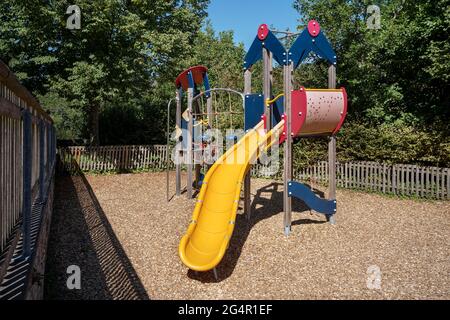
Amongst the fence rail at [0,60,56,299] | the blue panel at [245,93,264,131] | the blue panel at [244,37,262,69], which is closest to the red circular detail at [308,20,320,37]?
the blue panel at [244,37,262,69]

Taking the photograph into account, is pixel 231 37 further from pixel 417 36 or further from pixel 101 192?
pixel 101 192

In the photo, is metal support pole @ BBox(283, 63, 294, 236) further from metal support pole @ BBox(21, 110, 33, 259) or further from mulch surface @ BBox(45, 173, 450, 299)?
metal support pole @ BBox(21, 110, 33, 259)

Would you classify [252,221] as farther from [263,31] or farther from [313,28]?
[313,28]

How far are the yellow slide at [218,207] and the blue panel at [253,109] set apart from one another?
0.72 metres

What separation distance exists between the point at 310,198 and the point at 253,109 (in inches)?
92.5

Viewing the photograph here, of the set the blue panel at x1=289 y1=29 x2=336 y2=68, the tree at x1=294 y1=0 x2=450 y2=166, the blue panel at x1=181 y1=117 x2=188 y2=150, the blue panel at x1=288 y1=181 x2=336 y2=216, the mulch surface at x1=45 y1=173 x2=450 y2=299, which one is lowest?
the mulch surface at x1=45 y1=173 x2=450 y2=299

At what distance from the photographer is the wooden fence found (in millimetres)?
10805

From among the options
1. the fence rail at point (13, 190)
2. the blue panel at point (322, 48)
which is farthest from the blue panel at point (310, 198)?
the fence rail at point (13, 190)

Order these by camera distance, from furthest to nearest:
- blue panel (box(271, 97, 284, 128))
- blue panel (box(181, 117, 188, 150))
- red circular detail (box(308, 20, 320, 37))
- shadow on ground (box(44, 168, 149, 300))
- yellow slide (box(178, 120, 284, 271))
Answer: blue panel (box(181, 117, 188, 150))
blue panel (box(271, 97, 284, 128))
red circular detail (box(308, 20, 320, 37))
yellow slide (box(178, 120, 284, 271))
shadow on ground (box(44, 168, 149, 300))

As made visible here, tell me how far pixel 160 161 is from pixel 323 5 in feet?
33.7

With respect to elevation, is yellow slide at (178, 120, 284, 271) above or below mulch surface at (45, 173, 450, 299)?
above

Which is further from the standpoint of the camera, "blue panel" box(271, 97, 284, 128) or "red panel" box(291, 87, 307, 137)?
"blue panel" box(271, 97, 284, 128)

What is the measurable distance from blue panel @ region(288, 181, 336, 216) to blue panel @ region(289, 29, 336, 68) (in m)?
2.47

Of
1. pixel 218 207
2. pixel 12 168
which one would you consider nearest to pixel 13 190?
pixel 12 168
